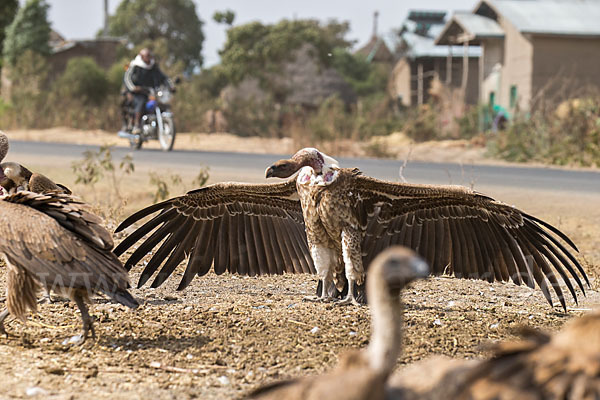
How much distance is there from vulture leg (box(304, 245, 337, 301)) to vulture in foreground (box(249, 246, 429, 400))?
288 centimetres

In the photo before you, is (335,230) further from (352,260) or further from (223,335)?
(223,335)

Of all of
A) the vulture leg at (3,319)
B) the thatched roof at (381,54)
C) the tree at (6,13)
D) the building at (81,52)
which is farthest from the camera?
the thatched roof at (381,54)

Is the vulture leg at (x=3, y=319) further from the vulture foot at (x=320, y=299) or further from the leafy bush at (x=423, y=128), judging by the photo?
the leafy bush at (x=423, y=128)

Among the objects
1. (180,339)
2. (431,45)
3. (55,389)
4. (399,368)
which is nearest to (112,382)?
(55,389)

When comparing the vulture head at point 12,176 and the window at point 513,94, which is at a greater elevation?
the window at point 513,94

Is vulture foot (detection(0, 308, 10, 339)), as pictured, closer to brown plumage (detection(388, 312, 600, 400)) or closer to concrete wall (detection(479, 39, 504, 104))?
brown plumage (detection(388, 312, 600, 400))

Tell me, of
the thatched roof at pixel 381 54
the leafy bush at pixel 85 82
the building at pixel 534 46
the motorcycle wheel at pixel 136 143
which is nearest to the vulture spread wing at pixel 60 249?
the motorcycle wheel at pixel 136 143

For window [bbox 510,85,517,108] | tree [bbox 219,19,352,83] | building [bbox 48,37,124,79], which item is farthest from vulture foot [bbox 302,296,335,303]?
building [bbox 48,37,124,79]

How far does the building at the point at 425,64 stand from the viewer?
112 ft

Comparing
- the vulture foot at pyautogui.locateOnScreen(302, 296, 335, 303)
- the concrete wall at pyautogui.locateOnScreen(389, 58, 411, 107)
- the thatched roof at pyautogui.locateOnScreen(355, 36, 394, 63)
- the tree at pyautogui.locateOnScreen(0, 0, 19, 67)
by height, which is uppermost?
the tree at pyautogui.locateOnScreen(0, 0, 19, 67)

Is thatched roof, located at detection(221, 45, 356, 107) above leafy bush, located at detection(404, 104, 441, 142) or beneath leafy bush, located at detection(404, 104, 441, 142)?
above

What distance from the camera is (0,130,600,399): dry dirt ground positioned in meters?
4.14

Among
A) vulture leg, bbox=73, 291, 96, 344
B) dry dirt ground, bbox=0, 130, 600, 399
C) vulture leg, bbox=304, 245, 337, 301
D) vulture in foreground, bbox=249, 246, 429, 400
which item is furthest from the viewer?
vulture leg, bbox=304, 245, 337, 301

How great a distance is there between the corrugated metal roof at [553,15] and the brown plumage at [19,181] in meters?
22.5
